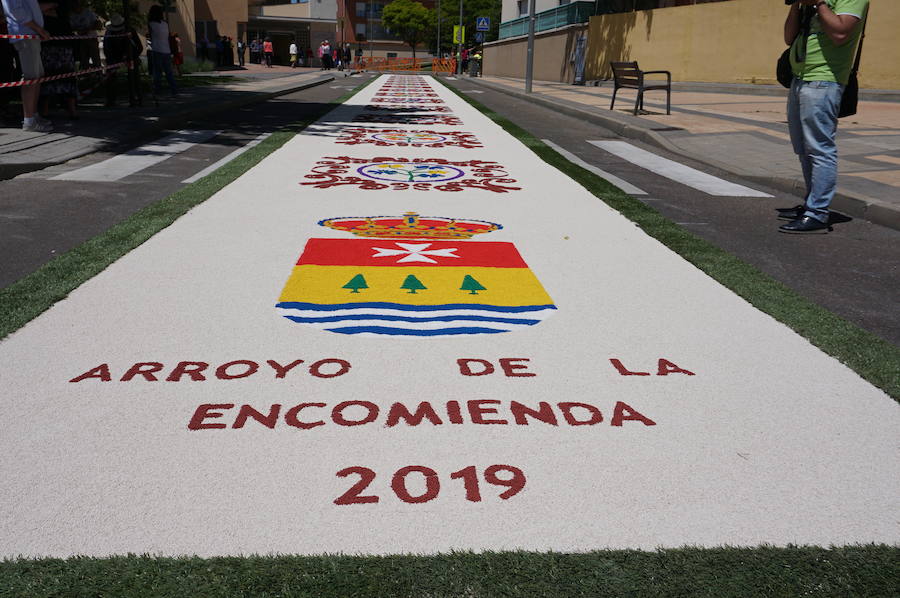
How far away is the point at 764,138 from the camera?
11750mm

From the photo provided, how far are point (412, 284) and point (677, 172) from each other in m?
6.25

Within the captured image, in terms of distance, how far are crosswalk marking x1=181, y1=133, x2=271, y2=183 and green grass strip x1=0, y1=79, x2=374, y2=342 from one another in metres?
0.14

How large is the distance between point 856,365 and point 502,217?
10.8ft

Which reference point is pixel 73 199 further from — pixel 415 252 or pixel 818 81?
pixel 818 81

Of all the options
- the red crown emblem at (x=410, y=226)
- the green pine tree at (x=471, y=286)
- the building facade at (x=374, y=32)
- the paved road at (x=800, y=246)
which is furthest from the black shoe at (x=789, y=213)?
the building facade at (x=374, y=32)

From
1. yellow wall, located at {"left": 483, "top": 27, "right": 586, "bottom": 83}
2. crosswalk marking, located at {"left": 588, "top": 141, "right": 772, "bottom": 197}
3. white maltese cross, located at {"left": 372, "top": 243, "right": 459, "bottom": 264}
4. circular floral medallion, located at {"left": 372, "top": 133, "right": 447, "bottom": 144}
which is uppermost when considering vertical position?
yellow wall, located at {"left": 483, "top": 27, "right": 586, "bottom": 83}

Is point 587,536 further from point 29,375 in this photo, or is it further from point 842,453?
point 29,375

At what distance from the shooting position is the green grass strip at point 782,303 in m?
3.24

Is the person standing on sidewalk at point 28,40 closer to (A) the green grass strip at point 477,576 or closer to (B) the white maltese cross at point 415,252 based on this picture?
(B) the white maltese cross at point 415,252

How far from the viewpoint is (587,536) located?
79.3 inches

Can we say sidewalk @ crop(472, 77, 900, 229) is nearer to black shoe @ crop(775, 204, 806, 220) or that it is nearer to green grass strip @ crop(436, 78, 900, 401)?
black shoe @ crop(775, 204, 806, 220)

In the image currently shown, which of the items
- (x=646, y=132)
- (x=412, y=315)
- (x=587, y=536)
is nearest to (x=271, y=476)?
(x=587, y=536)

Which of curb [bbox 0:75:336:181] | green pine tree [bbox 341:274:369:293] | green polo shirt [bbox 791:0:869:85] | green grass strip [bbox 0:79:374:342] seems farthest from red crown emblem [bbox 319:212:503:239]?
curb [bbox 0:75:336:181]

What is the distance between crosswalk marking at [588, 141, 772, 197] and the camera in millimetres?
8086
